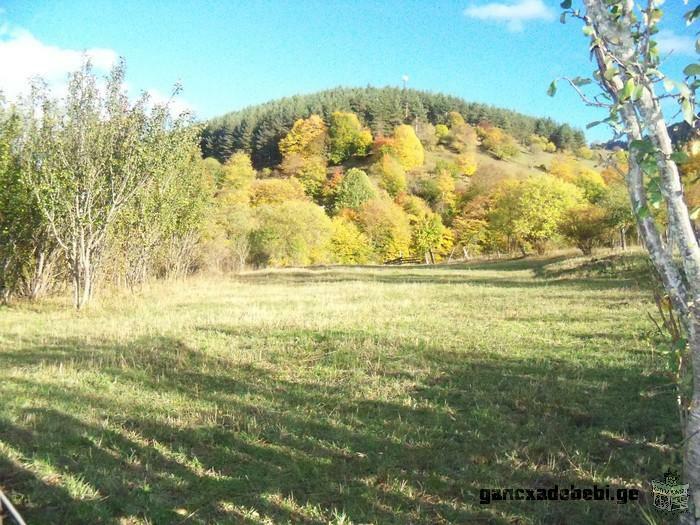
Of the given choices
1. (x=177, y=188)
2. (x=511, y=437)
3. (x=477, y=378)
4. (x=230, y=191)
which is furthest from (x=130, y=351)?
(x=230, y=191)

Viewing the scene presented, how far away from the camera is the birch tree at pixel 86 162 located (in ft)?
56.3

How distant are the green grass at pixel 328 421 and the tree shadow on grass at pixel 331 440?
2 cm

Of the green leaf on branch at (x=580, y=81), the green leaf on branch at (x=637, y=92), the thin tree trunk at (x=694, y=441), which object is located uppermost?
the green leaf on branch at (x=580, y=81)

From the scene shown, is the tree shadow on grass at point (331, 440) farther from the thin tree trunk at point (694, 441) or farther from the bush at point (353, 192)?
the bush at point (353, 192)

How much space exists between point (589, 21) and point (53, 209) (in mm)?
18303

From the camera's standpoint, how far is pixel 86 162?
17344 millimetres

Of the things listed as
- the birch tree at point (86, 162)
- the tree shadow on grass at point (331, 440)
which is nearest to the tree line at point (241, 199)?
the birch tree at point (86, 162)

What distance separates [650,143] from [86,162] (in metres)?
18.6

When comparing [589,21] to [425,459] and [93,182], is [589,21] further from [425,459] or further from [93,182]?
[93,182]

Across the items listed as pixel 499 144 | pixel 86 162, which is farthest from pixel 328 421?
pixel 499 144

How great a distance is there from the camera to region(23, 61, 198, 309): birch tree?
1717 centimetres

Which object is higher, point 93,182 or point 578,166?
point 578,166

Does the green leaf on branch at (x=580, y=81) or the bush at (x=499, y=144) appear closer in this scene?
the green leaf on branch at (x=580, y=81)

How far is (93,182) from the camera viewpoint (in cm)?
1750
